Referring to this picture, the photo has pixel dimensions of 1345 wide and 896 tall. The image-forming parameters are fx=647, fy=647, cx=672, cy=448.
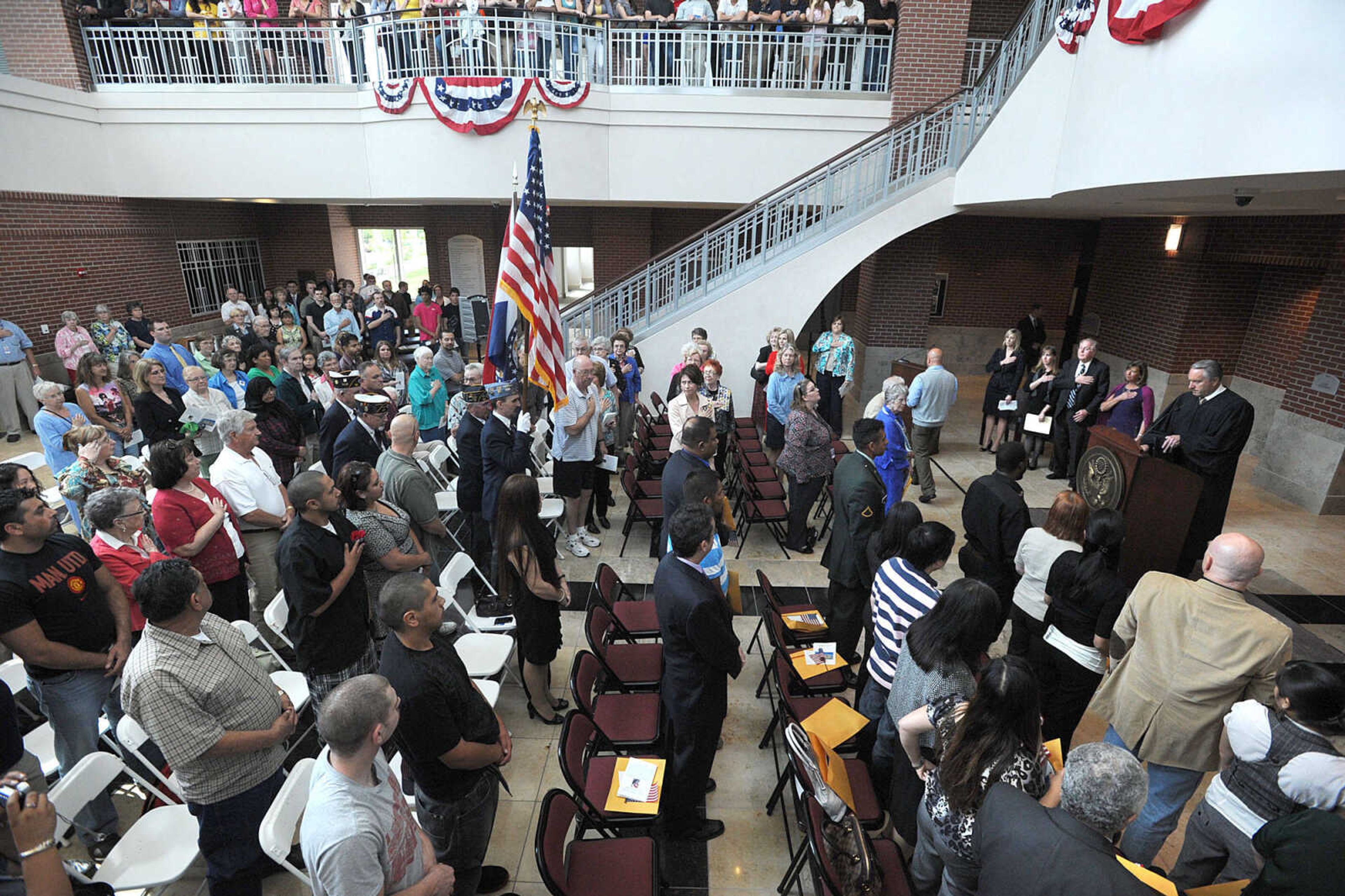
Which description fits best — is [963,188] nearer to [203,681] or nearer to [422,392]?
[422,392]

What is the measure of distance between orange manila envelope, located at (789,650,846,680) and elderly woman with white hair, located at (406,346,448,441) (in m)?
4.88

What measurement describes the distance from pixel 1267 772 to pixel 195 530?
531 centimetres

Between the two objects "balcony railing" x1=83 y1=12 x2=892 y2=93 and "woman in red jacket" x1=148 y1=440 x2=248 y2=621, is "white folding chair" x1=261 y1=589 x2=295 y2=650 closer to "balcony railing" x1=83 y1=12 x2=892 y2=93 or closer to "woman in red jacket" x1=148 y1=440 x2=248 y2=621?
"woman in red jacket" x1=148 y1=440 x2=248 y2=621

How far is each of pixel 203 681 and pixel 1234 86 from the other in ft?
20.2

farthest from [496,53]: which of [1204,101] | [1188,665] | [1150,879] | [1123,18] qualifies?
[1150,879]

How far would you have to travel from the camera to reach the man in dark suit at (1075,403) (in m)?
7.82

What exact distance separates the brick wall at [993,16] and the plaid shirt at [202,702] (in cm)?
1465

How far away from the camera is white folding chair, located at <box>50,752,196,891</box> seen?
2.65 m

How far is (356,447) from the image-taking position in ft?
16.0

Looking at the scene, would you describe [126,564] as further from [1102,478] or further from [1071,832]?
[1102,478]

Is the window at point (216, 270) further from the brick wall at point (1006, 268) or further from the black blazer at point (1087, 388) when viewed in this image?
the black blazer at point (1087, 388)

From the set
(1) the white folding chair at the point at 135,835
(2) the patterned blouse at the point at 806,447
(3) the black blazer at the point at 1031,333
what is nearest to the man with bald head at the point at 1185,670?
(2) the patterned blouse at the point at 806,447

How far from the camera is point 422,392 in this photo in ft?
23.3

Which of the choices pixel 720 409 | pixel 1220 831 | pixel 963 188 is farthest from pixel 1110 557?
pixel 963 188
